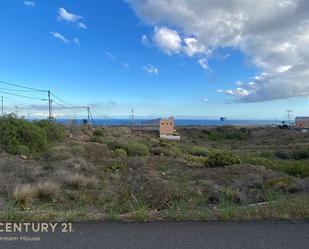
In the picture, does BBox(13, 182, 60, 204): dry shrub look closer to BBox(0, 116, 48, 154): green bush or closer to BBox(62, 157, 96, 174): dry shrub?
BBox(62, 157, 96, 174): dry shrub

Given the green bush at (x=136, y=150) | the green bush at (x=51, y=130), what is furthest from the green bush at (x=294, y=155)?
the green bush at (x=51, y=130)

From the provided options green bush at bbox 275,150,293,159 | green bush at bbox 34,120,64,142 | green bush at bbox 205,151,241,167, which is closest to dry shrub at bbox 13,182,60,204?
green bush at bbox 205,151,241,167

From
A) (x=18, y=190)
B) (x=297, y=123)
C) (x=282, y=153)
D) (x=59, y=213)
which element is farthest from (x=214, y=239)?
(x=297, y=123)

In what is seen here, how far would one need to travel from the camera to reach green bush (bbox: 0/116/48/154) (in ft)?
86.2

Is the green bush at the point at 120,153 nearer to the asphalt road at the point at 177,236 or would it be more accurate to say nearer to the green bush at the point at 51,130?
the green bush at the point at 51,130

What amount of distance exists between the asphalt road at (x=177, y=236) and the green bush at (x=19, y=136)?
20883 millimetres

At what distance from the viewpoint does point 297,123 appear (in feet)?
416

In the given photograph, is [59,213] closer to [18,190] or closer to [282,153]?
[18,190]

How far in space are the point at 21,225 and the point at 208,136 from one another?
80.6 metres

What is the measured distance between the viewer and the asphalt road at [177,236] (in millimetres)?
5406

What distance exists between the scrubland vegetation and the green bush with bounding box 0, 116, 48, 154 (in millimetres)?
63

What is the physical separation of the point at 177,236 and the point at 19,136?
23345mm

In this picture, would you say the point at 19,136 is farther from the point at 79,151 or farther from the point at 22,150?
the point at 79,151

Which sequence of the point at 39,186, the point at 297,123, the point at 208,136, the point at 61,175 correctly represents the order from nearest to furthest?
1. the point at 39,186
2. the point at 61,175
3. the point at 208,136
4. the point at 297,123
